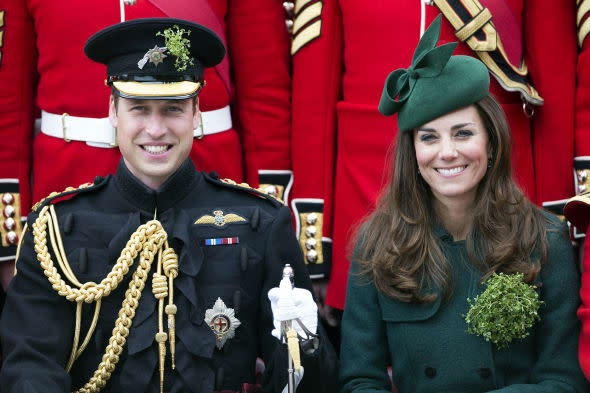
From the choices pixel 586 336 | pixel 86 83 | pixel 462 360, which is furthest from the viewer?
pixel 86 83

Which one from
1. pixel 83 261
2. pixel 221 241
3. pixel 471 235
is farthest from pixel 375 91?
pixel 83 261

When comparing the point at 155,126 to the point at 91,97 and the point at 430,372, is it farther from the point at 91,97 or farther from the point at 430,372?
the point at 430,372

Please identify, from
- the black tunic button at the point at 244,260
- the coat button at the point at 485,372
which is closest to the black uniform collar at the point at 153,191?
the black tunic button at the point at 244,260

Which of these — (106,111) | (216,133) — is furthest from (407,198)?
(106,111)

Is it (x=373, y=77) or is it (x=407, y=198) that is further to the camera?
(x=373, y=77)

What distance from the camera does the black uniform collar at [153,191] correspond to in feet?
8.99

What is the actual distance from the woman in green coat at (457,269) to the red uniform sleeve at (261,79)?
0.89 meters

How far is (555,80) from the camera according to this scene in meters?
3.31

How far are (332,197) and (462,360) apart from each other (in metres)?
1.14

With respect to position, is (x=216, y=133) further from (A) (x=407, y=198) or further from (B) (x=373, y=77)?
(A) (x=407, y=198)

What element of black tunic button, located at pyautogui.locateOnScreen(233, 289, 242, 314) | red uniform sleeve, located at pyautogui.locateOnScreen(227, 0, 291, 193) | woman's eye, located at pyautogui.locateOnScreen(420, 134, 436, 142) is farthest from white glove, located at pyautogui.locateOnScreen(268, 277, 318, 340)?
red uniform sleeve, located at pyautogui.locateOnScreen(227, 0, 291, 193)

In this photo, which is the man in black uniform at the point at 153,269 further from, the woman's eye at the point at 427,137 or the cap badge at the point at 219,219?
the woman's eye at the point at 427,137

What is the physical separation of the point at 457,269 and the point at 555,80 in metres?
0.98

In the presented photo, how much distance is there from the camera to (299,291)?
253 cm
